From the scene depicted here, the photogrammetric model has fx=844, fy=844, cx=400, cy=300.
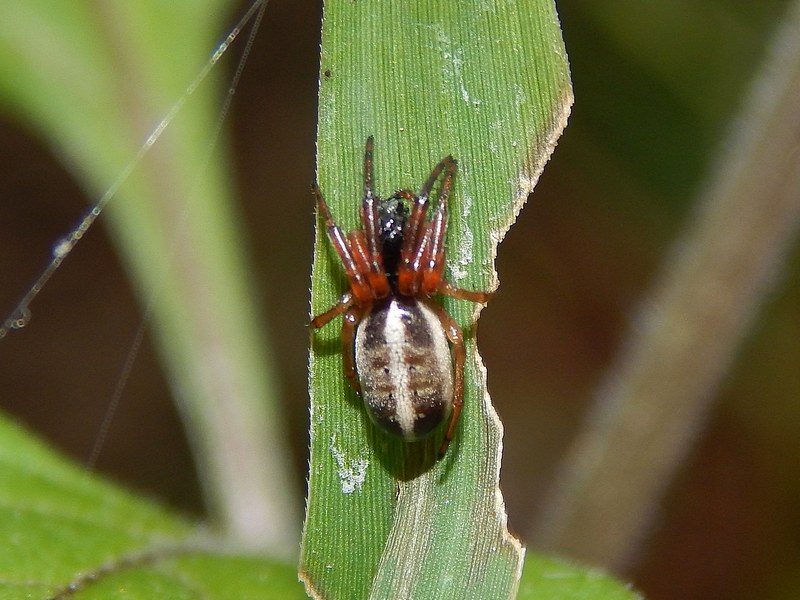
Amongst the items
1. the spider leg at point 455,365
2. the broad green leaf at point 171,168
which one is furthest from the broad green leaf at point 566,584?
the broad green leaf at point 171,168

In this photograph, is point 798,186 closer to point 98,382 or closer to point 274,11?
point 274,11

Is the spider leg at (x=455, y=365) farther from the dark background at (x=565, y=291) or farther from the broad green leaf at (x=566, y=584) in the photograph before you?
the dark background at (x=565, y=291)

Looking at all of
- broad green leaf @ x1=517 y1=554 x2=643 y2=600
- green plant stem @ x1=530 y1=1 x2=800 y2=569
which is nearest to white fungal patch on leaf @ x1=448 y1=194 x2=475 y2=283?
broad green leaf @ x1=517 y1=554 x2=643 y2=600

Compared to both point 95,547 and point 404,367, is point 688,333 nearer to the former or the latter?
point 404,367

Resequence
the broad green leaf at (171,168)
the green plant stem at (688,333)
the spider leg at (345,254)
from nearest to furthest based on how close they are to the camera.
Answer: the spider leg at (345,254)
the green plant stem at (688,333)
the broad green leaf at (171,168)

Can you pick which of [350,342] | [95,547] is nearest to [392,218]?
[350,342]

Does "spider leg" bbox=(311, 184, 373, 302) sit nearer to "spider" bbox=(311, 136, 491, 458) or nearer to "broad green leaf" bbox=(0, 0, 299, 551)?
"spider" bbox=(311, 136, 491, 458)
